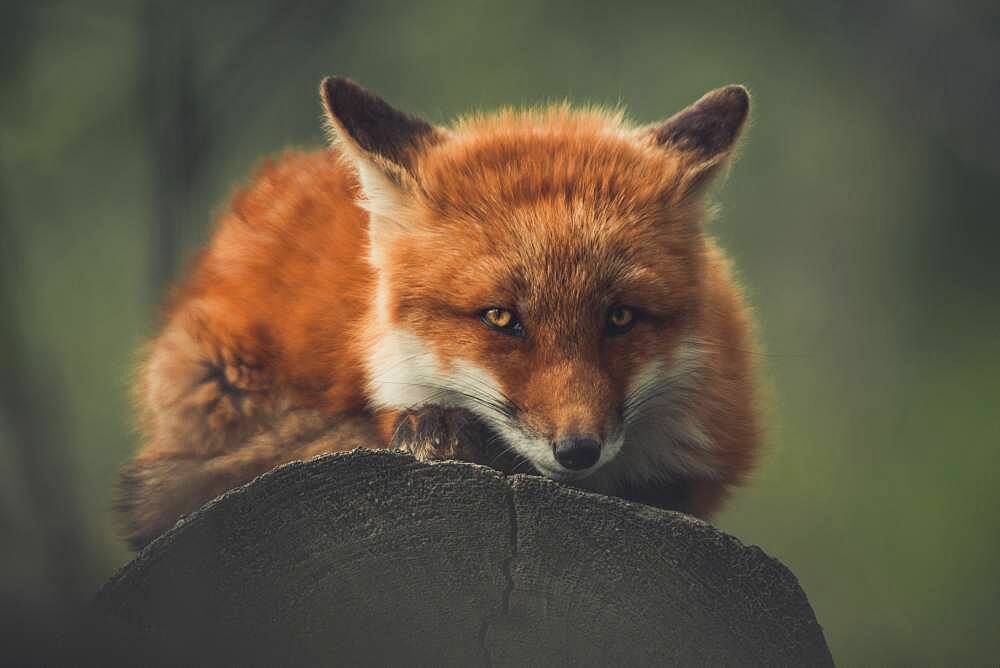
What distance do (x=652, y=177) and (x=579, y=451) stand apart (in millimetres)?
982

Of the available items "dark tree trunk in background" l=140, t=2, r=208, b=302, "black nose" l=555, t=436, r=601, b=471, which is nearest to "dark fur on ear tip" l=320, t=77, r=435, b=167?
"dark tree trunk in background" l=140, t=2, r=208, b=302

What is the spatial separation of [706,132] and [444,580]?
1848 millimetres

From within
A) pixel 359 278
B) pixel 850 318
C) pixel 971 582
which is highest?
pixel 359 278

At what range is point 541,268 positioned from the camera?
9.65 feet

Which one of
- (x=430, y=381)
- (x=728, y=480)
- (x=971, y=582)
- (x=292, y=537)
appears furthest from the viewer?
(x=971, y=582)

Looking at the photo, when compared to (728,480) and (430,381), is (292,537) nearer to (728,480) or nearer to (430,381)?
(430,381)

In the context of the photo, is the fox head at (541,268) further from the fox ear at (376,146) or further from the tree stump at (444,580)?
the tree stump at (444,580)

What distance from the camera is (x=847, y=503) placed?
9883mm

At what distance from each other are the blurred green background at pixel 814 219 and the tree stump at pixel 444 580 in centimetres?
469

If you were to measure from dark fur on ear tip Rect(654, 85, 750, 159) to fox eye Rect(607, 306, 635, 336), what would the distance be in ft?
2.40

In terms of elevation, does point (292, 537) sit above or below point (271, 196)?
below

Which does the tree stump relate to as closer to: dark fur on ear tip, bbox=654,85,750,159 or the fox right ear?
the fox right ear

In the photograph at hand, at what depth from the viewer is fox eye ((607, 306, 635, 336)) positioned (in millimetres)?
2975

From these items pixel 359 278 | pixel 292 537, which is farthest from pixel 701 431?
pixel 292 537
